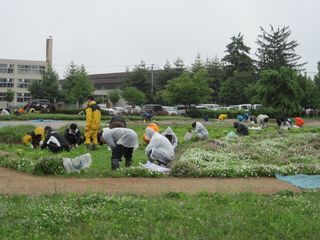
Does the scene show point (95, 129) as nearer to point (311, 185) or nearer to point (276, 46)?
Result: point (311, 185)

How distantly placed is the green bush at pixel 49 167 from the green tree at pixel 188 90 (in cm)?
4067

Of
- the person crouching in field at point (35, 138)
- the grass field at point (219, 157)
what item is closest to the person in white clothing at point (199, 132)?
the grass field at point (219, 157)

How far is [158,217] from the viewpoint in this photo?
24.2 ft

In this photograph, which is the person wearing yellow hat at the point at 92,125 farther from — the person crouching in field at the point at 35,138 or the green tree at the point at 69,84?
the green tree at the point at 69,84

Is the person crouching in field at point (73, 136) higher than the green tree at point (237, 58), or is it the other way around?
the green tree at point (237, 58)

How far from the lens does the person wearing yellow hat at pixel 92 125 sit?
700 inches

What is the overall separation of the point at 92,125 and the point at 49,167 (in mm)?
5952

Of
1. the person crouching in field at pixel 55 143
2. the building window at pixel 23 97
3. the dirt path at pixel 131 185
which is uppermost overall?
the building window at pixel 23 97

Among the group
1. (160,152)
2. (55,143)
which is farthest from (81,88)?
(160,152)

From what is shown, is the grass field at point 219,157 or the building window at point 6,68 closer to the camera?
the grass field at point 219,157

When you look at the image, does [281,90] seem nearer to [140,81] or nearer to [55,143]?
[55,143]

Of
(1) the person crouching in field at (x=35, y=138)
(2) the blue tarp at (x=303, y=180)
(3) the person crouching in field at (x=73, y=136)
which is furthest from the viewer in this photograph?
(3) the person crouching in field at (x=73, y=136)

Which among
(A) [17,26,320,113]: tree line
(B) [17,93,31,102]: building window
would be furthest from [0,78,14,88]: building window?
(A) [17,26,320,113]: tree line

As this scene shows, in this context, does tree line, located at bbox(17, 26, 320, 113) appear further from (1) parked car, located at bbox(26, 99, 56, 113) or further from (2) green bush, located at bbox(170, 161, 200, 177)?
(2) green bush, located at bbox(170, 161, 200, 177)
